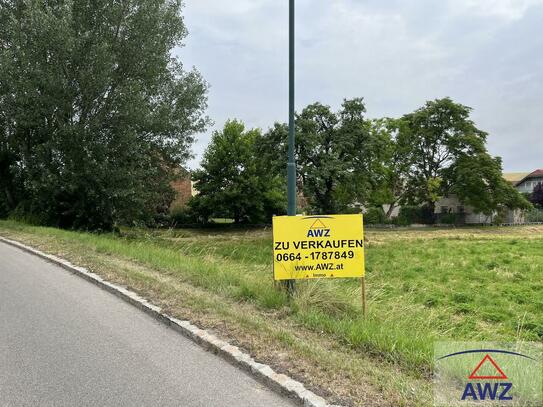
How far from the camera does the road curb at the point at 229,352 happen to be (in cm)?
428

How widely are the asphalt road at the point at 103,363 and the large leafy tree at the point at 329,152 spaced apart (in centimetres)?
2474

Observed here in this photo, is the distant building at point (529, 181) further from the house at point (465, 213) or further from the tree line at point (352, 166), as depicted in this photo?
the tree line at point (352, 166)

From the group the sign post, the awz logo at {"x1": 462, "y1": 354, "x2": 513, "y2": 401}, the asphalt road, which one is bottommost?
the asphalt road

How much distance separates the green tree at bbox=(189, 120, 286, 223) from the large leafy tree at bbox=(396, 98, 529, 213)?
1859 centimetres

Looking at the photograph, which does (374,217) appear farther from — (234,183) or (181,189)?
(181,189)

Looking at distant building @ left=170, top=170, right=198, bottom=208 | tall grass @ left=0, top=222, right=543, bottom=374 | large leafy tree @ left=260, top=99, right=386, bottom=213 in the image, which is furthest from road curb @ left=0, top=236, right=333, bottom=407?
large leafy tree @ left=260, top=99, right=386, bottom=213

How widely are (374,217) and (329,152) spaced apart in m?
24.5

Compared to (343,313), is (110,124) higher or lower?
higher

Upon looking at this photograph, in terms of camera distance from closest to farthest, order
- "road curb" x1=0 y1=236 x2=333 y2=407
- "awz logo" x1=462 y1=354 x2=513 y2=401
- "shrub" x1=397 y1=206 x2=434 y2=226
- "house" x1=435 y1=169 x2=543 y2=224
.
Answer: "awz logo" x1=462 y1=354 x2=513 y2=401 < "road curb" x1=0 y1=236 x2=333 y2=407 < "shrub" x1=397 y1=206 x2=434 y2=226 < "house" x1=435 y1=169 x2=543 y2=224

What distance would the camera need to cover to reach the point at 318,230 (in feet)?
24.3

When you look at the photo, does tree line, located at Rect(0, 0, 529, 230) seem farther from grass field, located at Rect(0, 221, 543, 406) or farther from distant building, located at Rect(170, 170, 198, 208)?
grass field, located at Rect(0, 221, 543, 406)

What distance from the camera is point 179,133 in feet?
91.8

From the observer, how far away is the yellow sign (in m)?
7.34

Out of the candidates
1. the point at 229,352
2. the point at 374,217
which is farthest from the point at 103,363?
the point at 374,217
